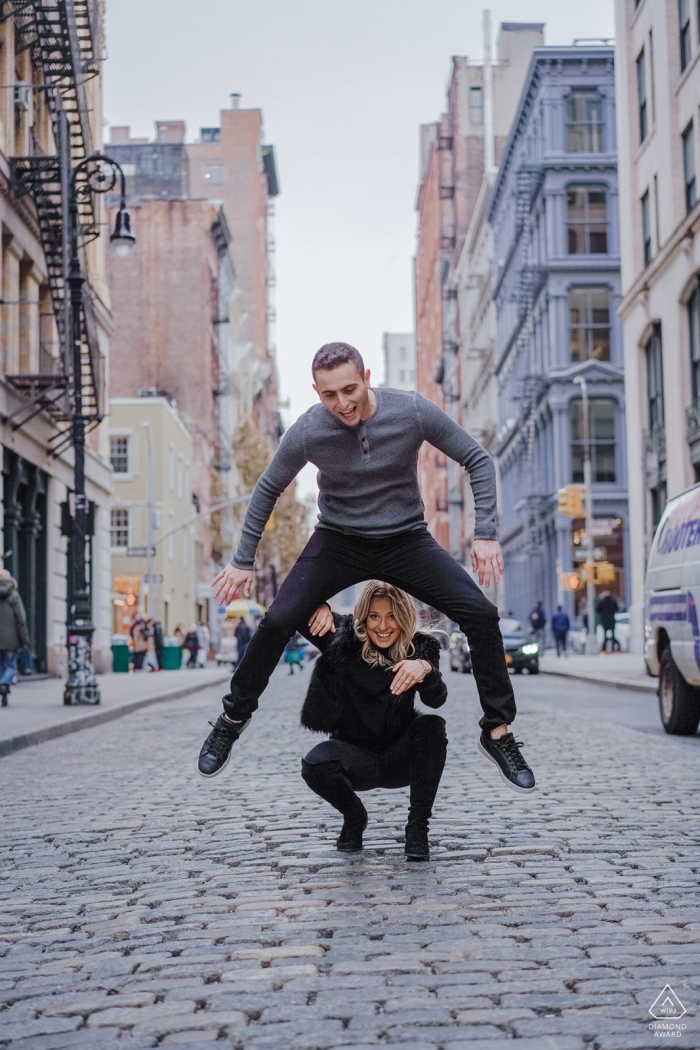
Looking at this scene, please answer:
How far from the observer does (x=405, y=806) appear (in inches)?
304

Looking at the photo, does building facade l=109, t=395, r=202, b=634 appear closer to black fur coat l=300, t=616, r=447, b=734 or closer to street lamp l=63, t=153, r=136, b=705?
street lamp l=63, t=153, r=136, b=705

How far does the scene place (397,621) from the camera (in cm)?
553

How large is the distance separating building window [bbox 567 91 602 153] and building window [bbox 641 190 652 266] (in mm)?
16800

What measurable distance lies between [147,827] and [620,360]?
4540 centimetres

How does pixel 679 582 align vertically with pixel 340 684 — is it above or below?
above


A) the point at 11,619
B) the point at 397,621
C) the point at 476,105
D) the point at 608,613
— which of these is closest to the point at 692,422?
the point at 608,613

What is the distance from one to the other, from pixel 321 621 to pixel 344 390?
935 mm

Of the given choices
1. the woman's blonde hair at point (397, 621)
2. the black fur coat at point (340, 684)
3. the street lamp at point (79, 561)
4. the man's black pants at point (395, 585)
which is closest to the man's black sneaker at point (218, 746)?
the man's black pants at point (395, 585)

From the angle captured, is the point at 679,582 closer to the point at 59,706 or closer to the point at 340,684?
the point at 340,684

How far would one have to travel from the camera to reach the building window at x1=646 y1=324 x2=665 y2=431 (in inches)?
1396

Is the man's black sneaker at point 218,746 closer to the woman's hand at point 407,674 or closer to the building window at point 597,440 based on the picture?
the woman's hand at point 407,674

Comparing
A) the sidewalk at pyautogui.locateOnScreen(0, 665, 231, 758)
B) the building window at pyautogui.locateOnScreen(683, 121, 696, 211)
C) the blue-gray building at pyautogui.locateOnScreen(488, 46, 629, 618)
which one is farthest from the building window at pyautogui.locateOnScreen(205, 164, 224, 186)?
the sidewalk at pyautogui.locateOnScreen(0, 665, 231, 758)

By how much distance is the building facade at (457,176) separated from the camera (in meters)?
85.8

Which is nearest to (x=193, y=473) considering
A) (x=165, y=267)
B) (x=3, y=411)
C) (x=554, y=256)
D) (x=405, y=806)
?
(x=165, y=267)
